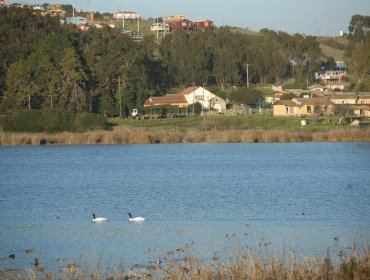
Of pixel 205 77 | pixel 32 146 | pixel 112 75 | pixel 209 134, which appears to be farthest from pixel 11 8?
pixel 209 134

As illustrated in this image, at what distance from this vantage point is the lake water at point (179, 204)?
2217 cm

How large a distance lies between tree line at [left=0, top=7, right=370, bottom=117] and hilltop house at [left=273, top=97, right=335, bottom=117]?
41.2ft

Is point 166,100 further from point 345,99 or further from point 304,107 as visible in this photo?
point 345,99

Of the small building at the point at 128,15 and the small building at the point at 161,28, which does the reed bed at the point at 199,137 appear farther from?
the small building at the point at 128,15

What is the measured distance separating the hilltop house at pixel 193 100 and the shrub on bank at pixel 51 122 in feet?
66.2

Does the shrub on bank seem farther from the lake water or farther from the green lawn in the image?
the lake water

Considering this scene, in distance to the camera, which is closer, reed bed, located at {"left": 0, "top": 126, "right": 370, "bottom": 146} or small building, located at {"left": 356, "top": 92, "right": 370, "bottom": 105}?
reed bed, located at {"left": 0, "top": 126, "right": 370, "bottom": 146}

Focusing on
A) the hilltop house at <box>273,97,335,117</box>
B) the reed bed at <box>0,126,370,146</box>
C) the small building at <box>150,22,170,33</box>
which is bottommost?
the reed bed at <box>0,126,370,146</box>

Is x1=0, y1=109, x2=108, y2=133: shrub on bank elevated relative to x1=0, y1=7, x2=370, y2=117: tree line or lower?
lower

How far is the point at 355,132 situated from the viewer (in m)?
63.6

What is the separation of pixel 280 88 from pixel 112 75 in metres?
33.6

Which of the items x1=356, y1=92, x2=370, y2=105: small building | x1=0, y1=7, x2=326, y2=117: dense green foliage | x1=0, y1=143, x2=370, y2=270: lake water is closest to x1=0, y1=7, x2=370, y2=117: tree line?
x1=0, y1=7, x2=326, y2=117: dense green foliage

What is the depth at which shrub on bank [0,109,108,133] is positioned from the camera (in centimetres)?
7350

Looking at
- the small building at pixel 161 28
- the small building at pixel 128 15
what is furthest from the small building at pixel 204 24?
the small building at pixel 128 15
